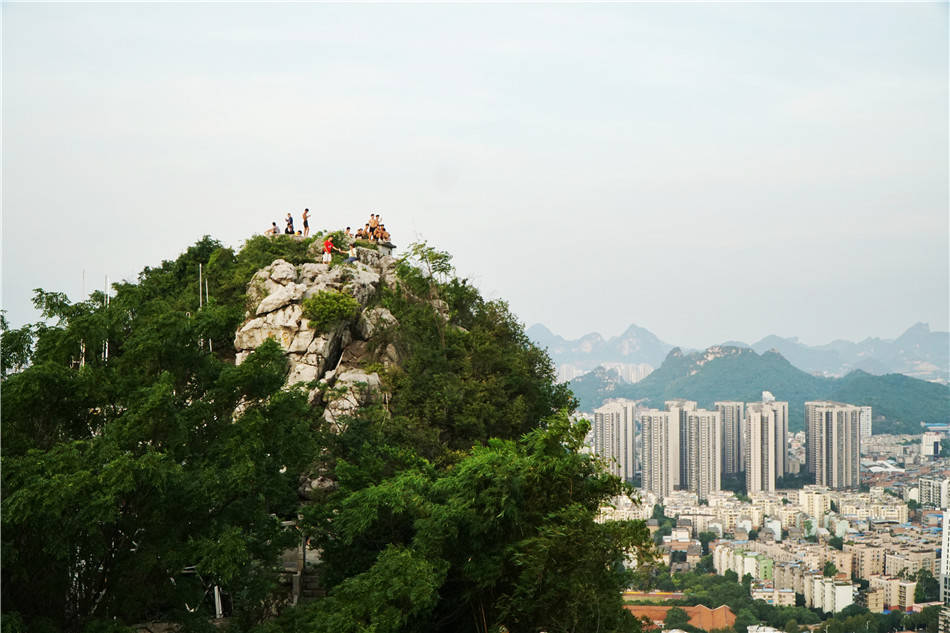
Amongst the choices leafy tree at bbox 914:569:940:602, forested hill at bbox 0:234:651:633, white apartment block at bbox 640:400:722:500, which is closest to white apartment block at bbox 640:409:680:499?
white apartment block at bbox 640:400:722:500

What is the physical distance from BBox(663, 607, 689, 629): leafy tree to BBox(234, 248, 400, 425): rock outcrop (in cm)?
1955

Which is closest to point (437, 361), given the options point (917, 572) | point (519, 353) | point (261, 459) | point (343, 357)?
point (343, 357)

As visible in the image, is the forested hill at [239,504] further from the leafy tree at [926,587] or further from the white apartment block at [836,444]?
the white apartment block at [836,444]

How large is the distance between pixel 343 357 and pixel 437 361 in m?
1.75

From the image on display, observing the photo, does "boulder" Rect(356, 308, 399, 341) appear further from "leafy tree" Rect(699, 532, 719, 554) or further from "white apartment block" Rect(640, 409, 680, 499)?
"white apartment block" Rect(640, 409, 680, 499)

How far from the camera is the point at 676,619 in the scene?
100 ft

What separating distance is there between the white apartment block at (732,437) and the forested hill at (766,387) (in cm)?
1926

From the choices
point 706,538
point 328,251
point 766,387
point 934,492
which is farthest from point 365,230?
point 766,387

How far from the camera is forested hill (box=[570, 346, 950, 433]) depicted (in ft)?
309

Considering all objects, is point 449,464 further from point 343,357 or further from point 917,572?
point 917,572

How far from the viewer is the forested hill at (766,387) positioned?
94188mm

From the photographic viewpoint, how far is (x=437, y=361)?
49.8 ft

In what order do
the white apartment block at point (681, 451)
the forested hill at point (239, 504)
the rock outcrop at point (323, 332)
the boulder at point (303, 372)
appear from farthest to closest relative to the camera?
the white apartment block at point (681, 451) → the boulder at point (303, 372) → the rock outcrop at point (323, 332) → the forested hill at point (239, 504)

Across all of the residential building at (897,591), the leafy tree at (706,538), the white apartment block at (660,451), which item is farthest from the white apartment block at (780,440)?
the residential building at (897,591)
